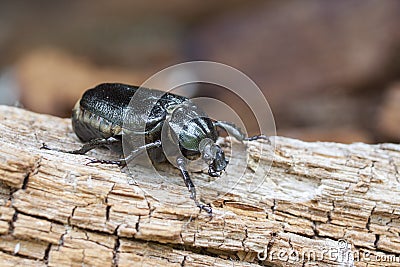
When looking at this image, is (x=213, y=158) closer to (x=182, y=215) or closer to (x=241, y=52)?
(x=182, y=215)

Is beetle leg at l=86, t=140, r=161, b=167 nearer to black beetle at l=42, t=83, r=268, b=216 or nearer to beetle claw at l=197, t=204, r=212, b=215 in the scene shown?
black beetle at l=42, t=83, r=268, b=216

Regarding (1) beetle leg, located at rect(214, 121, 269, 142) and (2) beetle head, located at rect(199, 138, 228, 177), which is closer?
(2) beetle head, located at rect(199, 138, 228, 177)

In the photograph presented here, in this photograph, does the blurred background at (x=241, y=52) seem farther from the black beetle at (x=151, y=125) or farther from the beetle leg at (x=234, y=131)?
the black beetle at (x=151, y=125)

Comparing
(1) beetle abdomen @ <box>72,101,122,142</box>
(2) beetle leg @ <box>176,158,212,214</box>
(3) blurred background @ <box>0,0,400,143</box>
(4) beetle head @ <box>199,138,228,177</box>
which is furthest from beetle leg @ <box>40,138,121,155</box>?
(3) blurred background @ <box>0,0,400,143</box>

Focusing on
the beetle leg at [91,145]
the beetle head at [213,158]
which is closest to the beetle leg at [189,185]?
the beetle head at [213,158]

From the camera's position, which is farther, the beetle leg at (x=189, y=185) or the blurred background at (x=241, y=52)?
the blurred background at (x=241, y=52)

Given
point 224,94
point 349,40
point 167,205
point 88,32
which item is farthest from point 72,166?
point 88,32

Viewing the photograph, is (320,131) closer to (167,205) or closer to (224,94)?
(224,94)
